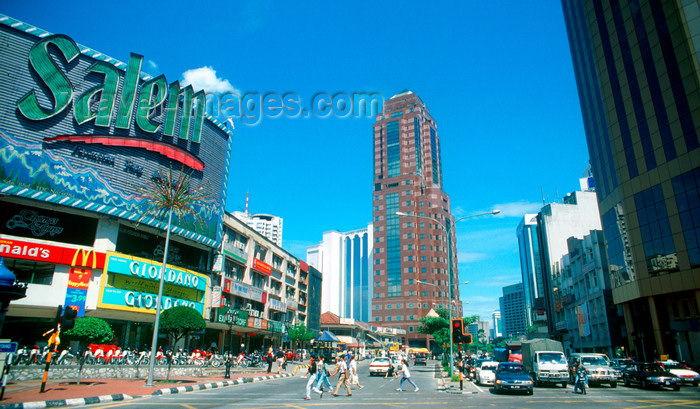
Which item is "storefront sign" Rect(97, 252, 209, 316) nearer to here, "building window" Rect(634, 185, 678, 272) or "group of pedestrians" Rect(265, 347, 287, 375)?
"group of pedestrians" Rect(265, 347, 287, 375)

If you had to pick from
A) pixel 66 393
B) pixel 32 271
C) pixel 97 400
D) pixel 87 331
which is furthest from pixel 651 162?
pixel 32 271

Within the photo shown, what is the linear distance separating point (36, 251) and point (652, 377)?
38.6 meters

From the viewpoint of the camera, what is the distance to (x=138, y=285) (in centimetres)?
3572

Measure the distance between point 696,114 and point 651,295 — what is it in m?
18.8

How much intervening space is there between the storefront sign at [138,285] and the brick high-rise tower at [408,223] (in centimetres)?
8089

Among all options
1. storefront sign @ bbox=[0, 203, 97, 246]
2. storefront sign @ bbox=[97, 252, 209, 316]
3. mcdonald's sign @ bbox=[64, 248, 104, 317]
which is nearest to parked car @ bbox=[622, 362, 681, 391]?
storefront sign @ bbox=[97, 252, 209, 316]

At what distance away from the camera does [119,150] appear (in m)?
35.7

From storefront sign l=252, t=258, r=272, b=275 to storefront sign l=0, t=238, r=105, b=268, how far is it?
26.0m

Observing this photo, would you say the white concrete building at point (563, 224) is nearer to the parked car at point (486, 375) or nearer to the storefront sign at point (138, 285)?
the parked car at point (486, 375)

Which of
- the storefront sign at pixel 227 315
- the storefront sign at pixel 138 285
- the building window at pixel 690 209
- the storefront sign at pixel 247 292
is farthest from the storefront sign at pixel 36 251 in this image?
the building window at pixel 690 209

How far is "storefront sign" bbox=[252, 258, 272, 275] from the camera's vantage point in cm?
5600

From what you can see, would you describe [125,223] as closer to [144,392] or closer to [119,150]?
[119,150]

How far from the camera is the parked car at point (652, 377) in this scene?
76.6ft

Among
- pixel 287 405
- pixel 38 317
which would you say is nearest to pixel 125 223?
pixel 38 317
